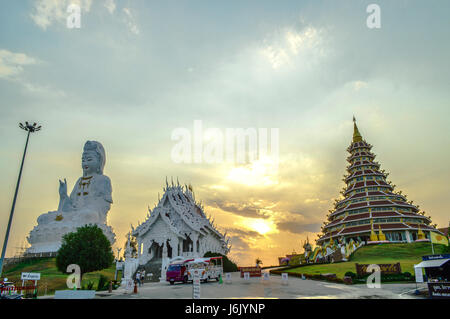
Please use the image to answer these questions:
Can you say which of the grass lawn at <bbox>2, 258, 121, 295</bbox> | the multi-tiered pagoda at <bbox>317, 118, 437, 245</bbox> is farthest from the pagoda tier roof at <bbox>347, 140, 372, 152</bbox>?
the grass lawn at <bbox>2, 258, 121, 295</bbox>

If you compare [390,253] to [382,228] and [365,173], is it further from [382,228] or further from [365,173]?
[365,173]

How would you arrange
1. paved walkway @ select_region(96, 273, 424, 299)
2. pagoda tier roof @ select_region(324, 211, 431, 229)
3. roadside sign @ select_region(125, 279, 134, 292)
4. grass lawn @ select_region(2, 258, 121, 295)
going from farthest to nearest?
1. pagoda tier roof @ select_region(324, 211, 431, 229)
2. grass lawn @ select_region(2, 258, 121, 295)
3. roadside sign @ select_region(125, 279, 134, 292)
4. paved walkway @ select_region(96, 273, 424, 299)

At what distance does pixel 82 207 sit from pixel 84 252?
1101 inches

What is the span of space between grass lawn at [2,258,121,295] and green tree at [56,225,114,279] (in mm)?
3647

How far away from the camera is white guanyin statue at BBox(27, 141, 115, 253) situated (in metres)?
49.2

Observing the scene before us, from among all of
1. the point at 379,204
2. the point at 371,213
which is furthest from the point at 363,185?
the point at 371,213

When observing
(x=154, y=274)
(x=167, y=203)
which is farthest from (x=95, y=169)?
(x=154, y=274)

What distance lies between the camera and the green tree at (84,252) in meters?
27.7

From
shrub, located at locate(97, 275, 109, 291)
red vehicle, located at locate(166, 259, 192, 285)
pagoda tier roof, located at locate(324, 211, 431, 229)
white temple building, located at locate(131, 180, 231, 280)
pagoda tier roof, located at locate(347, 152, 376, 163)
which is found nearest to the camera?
shrub, located at locate(97, 275, 109, 291)

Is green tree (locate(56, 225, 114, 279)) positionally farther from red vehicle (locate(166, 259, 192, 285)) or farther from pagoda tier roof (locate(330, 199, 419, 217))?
pagoda tier roof (locate(330, 199, 419, 217))

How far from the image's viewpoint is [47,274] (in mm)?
36812
